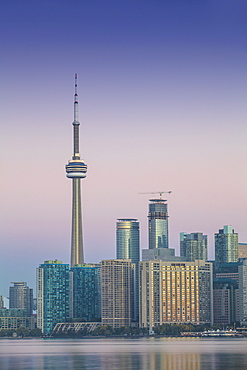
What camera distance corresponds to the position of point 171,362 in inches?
5512

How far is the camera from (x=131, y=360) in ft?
489

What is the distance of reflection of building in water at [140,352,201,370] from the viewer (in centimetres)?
12825

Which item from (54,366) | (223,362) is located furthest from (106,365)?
(223,362)

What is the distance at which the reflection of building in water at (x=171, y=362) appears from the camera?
128250 millimetres

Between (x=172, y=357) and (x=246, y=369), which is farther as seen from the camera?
(x=172, y=357)

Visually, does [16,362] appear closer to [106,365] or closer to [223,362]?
[106,365]

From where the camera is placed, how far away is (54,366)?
134 metres

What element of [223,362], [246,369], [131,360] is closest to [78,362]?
[131,360]

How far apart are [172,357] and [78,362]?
16593 millimetres

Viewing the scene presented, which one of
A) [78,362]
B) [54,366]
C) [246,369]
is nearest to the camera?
[246,369]

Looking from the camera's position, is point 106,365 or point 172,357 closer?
point 106,365

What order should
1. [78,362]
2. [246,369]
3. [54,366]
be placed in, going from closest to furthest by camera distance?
[246,369] < [54,366] < [78,362]

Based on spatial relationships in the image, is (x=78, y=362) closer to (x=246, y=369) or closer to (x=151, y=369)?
(x=151, y=369)

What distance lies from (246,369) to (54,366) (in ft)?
87.7
